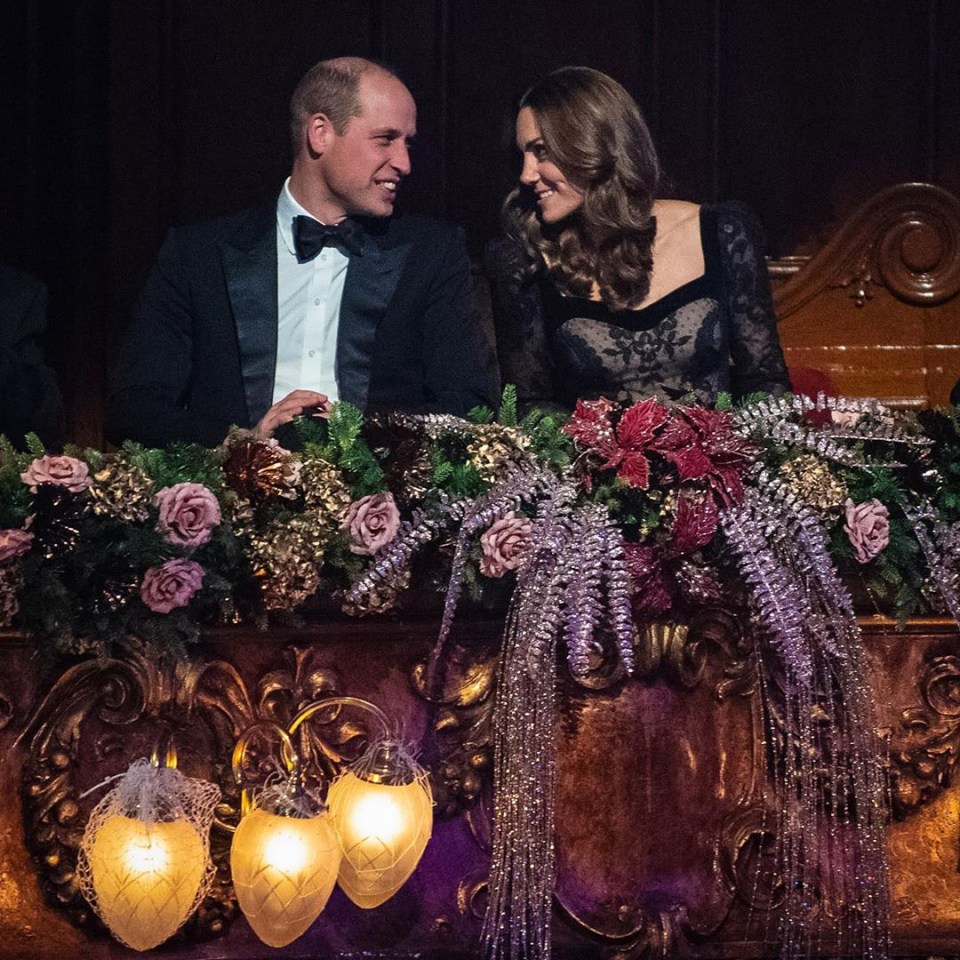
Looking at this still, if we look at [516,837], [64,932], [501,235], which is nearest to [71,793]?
[64,932]

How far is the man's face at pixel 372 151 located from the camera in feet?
10.9

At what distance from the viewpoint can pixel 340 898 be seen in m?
2.24

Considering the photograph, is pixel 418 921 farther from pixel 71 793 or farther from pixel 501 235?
pixel 501 235

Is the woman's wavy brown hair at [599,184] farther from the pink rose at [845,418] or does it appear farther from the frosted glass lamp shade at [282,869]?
the frosted glass lamp shade at [282,869]

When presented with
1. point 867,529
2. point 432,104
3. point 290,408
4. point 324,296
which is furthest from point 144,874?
point 432,104

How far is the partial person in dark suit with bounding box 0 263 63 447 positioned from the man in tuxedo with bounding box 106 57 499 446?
22 centimetres

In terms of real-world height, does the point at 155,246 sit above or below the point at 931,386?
above

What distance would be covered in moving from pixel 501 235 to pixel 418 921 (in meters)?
1.78

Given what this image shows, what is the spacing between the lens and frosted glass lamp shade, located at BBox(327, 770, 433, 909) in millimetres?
2119

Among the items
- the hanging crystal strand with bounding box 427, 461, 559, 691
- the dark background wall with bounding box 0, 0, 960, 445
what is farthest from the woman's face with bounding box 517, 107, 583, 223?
the hanging crystal strand with bounding box 427, 461, 559, 691

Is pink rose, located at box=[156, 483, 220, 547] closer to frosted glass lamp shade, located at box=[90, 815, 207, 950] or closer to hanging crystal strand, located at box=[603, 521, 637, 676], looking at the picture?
frosted glass lamp shade, located at box=[90, 815, 207, 950]


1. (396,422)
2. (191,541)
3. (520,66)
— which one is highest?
(520,66)

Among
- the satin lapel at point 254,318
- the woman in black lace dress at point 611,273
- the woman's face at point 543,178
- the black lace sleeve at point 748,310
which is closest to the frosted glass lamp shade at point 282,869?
the satin lapel at point 254,318

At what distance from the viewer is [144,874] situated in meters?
2.05
